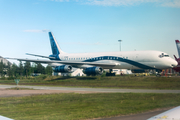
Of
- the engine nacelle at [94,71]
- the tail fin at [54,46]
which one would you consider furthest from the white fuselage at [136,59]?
the tail fin at [54,46]

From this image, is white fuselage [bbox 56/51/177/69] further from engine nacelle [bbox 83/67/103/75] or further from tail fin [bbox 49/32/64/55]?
tail fin [bbox 49/32/64/55]

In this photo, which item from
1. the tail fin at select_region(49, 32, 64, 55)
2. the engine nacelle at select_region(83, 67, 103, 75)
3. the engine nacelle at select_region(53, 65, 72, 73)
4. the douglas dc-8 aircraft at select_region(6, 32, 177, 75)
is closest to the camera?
the douglas dc-8 aircraft at select_region(6, 32, 177, 75)

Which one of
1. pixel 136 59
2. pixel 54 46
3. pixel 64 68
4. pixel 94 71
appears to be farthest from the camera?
pixel 54 46

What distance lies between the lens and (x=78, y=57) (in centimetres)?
5125

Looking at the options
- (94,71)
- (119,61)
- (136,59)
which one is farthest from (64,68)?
(136,59)

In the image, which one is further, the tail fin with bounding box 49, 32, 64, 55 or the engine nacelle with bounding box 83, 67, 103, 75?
the tail fin with bounding box 49, 32, 64, 55

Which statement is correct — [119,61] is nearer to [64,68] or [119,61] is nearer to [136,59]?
[136,59]

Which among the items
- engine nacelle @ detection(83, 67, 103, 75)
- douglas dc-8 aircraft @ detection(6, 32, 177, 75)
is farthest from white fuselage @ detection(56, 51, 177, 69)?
engine nacelle @ detection(83, 67, 103, 75)

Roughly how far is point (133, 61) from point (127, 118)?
3245 centimetres

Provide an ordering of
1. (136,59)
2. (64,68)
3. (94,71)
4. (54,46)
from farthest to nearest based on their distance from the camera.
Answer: (54,46)
(64,68)
(94,71)
(136,59)

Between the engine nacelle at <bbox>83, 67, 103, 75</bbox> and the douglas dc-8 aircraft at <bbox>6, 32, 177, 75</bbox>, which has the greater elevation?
the douglas dc-8 aircraft at <bbox>6, 32, 177, 75</bbox>

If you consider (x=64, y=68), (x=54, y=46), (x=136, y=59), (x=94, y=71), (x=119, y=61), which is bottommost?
(x=94, y=71)

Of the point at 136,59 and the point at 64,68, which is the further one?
the point at 64,68

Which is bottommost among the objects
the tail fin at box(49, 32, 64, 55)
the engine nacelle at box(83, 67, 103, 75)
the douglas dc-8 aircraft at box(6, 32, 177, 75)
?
the engine nacelle at box(83, 67, 103, 75)
